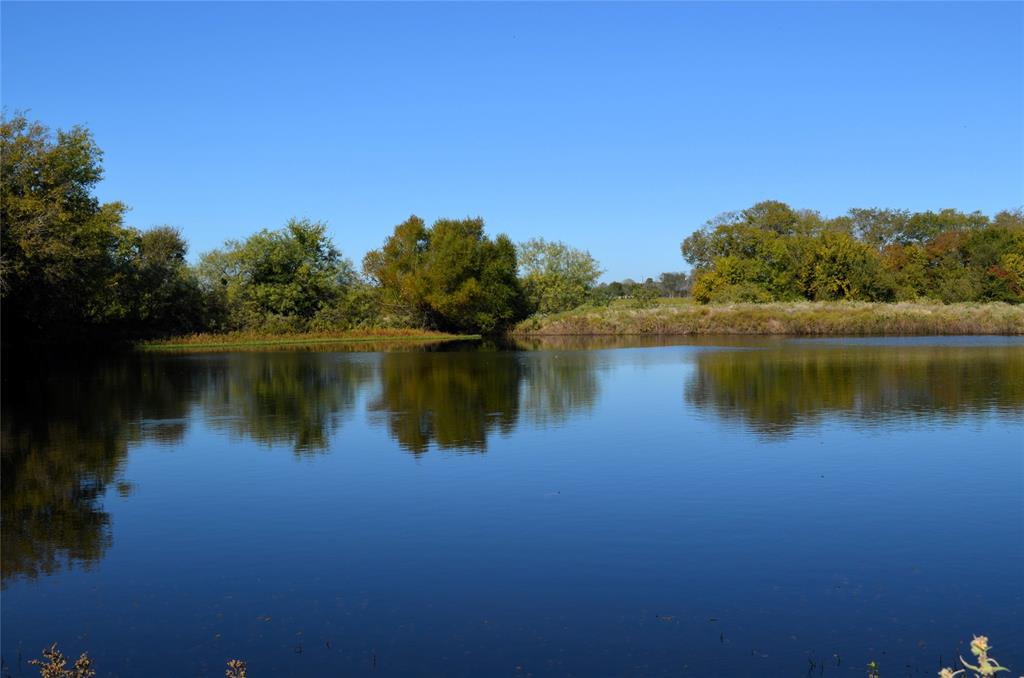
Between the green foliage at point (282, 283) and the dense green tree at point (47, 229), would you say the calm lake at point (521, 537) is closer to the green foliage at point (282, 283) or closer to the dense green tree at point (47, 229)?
the dense green tree at point (47, 229)

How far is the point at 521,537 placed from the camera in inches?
413

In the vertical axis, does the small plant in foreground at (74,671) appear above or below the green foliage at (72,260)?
below

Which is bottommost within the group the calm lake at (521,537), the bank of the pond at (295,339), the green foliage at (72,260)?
the calm lake at (521,537)

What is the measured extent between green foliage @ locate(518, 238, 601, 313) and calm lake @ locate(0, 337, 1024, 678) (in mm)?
64733

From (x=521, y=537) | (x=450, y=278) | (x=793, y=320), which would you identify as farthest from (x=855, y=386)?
(x=450, y=278)

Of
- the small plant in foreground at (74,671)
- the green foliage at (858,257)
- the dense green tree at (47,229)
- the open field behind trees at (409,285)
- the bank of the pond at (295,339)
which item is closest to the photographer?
the small plant in foreground at (74,671)

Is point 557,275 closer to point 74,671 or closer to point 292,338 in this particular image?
point 292,338

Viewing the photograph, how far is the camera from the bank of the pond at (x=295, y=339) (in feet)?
197

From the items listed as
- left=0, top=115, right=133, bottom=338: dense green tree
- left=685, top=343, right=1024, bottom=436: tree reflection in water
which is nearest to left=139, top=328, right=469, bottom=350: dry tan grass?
left=0, top=115, right=133, bottom=338: dense green tree

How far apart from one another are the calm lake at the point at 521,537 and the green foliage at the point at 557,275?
6473cm

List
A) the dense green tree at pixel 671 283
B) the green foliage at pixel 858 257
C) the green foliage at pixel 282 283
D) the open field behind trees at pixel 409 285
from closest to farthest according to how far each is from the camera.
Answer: the open field behind trees at pixel 409 285
the green foliage at pixel 282 283
the green foliage at pixel 858 257
the dense green tree at pixel 671 283

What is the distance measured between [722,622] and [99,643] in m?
5.09

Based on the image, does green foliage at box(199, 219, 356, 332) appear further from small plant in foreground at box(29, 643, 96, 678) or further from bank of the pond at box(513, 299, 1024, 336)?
small plant in foreground at box(29, 643, 96, 678)

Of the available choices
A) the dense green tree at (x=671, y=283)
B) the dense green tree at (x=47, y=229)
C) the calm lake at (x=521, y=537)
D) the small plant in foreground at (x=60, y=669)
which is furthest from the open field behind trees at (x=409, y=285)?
the dense green tree at (x=671, y=283)
